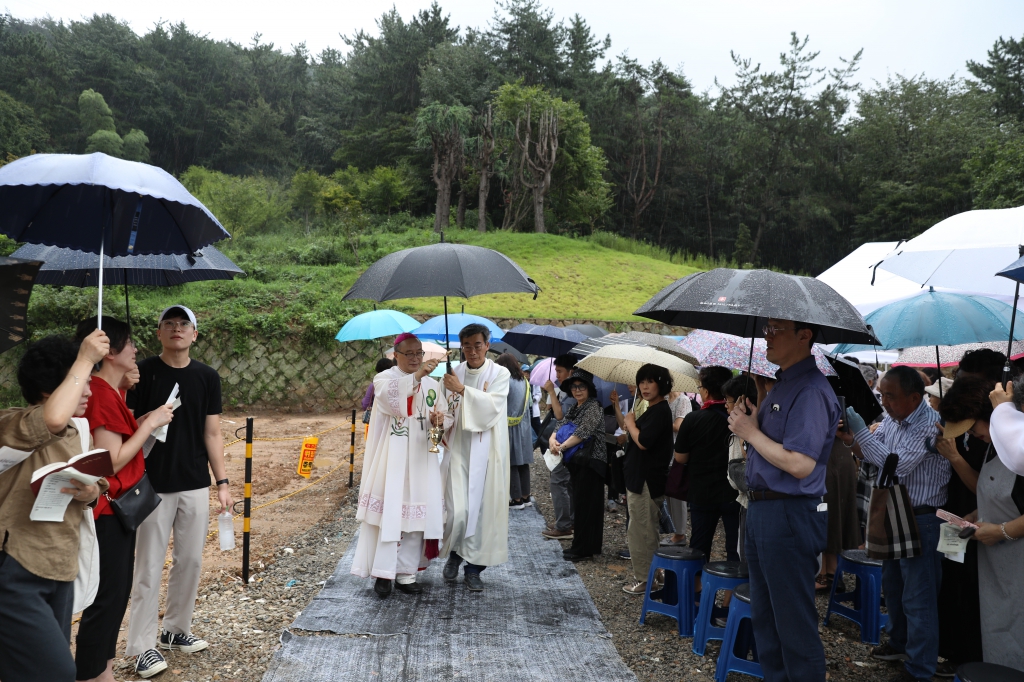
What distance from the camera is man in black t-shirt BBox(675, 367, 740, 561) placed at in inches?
175

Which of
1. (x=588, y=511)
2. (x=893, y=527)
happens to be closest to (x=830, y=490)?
(x=893, y=527)

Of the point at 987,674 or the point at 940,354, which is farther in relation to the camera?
the point at 940,354

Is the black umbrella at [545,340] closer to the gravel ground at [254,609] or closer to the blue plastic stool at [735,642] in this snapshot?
the gravel ground at [254,609]

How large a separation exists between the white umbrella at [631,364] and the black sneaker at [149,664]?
322cm

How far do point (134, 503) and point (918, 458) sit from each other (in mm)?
3664

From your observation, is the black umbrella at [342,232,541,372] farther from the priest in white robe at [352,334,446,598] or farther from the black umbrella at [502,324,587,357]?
the black umbrella at [502,324,587,357]

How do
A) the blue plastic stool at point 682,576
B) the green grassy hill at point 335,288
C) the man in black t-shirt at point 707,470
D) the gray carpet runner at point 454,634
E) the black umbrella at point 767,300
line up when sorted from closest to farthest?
1. the black umbrella at point 767,300
2. the gray carpet runner at point 454,634
3. the blue plastic stool at point 682,576
4. the man in black t-shirt at point 707,470
5. the green grassy hill at point 335,288

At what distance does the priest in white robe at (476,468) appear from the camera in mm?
4902

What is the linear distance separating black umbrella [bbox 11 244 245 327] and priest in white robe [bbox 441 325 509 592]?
165 centimetres

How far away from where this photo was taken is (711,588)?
151 inches

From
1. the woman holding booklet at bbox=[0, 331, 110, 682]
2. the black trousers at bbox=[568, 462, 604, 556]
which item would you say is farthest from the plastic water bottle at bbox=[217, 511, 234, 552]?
the black trousers at bbox=[568, 462, 604, 556]

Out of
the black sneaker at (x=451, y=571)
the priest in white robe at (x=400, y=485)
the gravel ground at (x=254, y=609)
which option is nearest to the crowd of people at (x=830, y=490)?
the black sneaker at (x=451, y=571)

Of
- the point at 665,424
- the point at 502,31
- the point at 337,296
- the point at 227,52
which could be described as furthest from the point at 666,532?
the point at 227,52

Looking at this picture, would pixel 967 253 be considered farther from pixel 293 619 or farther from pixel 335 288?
pixel 335 288
